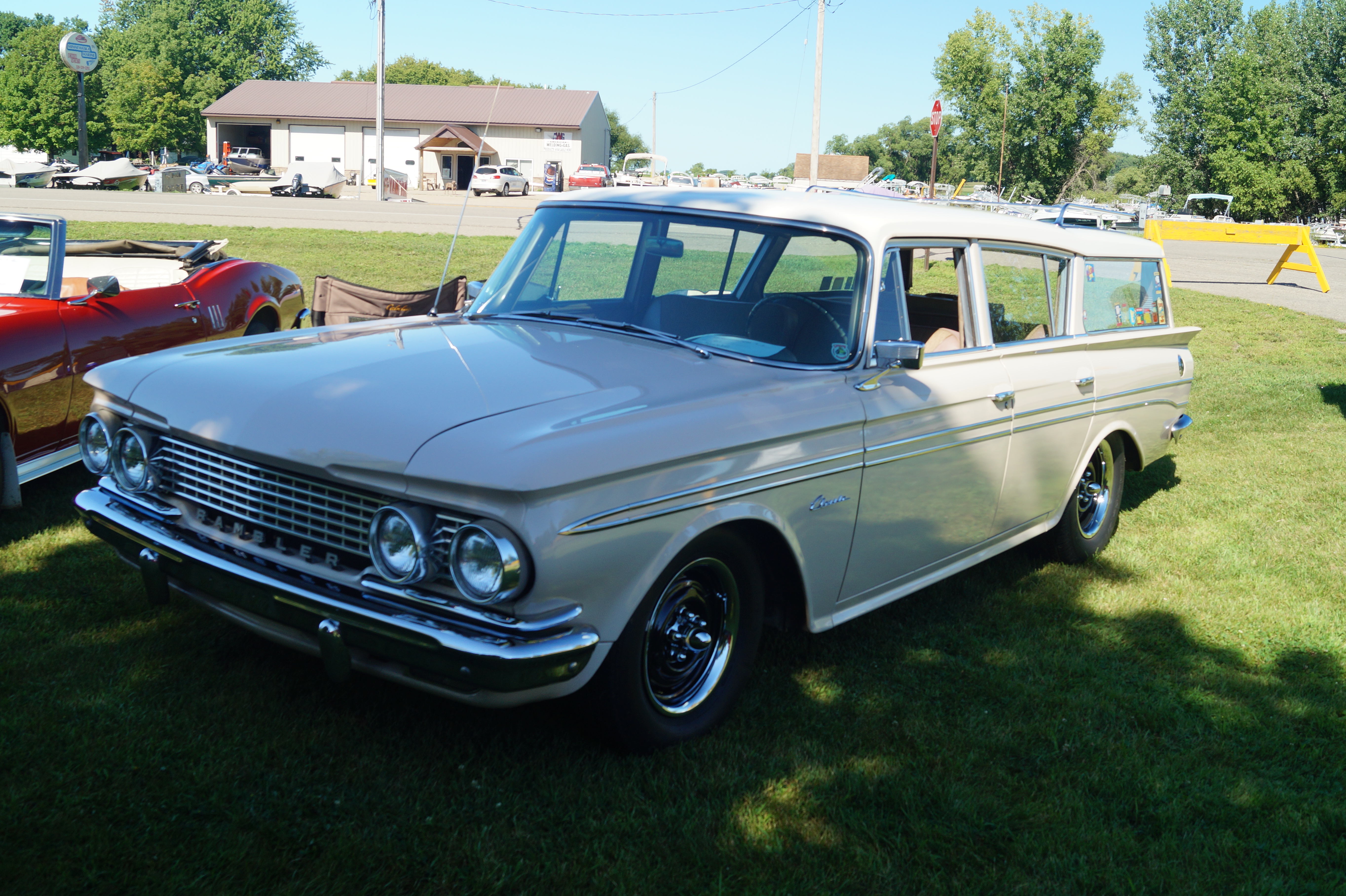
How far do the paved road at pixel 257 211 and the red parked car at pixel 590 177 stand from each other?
1438cm

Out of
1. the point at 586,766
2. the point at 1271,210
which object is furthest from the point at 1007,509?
the point at 1271,210

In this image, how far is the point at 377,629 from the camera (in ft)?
8.51

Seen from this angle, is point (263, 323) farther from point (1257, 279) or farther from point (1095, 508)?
point (1257, 279)

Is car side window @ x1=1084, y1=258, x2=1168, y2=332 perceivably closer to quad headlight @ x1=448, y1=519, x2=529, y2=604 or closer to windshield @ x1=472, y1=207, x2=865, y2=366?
windshield @ x1=472, y1=207, x2=865, y2=366

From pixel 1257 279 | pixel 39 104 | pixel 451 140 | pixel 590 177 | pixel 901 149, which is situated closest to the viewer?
pixel 1257 279

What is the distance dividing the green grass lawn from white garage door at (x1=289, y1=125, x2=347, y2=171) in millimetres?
63191


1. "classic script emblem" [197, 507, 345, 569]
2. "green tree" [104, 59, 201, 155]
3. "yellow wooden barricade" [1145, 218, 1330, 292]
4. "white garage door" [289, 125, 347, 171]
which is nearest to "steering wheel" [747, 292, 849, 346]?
"classic script emblem" [197, 507, 345, 569]

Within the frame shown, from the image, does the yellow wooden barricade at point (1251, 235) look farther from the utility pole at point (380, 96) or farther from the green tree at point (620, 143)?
the green tree at point (620, 143)

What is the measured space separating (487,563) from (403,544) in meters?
0.26

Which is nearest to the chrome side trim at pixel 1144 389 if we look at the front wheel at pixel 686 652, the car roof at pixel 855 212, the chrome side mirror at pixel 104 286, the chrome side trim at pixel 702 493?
the car roof at pixel 855 212

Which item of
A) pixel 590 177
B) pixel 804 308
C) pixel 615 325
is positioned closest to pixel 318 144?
pixel 590 177

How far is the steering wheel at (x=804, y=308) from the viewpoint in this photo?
11.8 feet

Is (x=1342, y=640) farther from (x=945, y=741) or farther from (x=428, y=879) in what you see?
(x=428, y=879)

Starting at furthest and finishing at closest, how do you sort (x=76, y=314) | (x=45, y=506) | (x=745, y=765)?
(x=76, y=314), (x=45, y=506), (x=745, y=765)
